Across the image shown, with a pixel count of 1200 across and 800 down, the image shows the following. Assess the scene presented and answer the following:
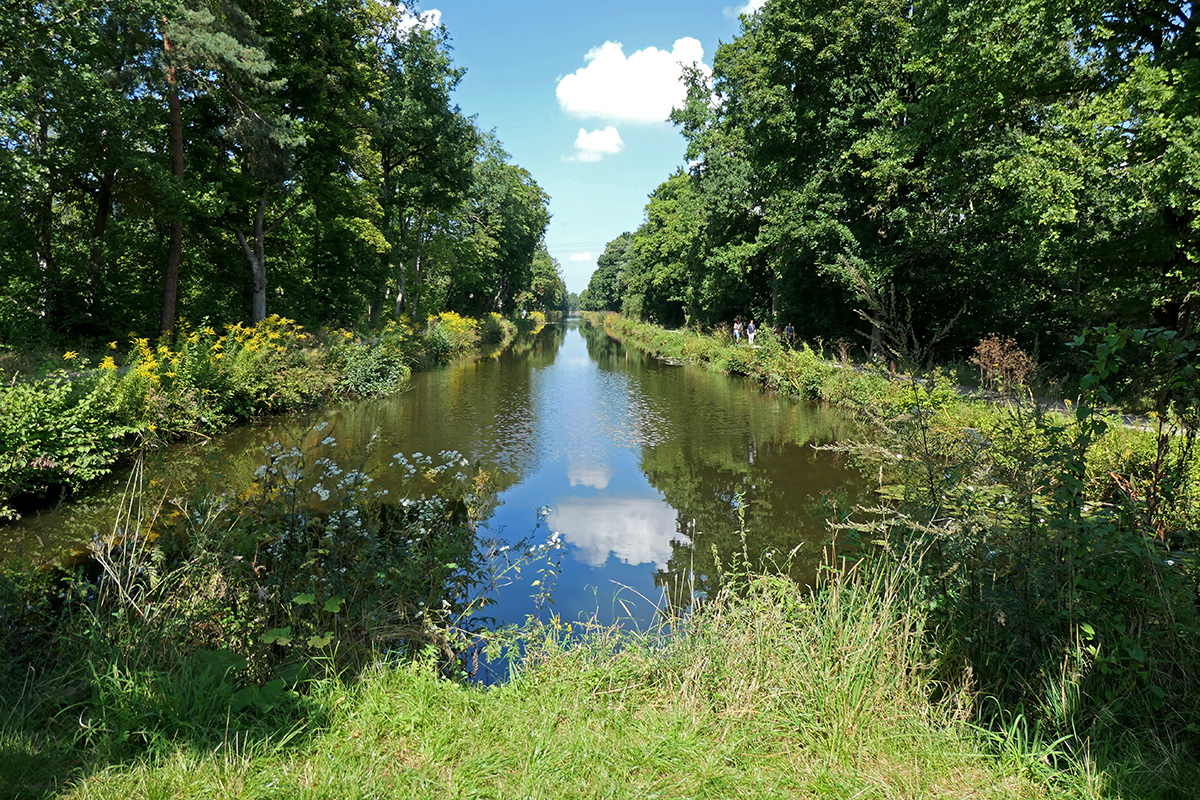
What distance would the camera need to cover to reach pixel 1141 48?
38.9ft

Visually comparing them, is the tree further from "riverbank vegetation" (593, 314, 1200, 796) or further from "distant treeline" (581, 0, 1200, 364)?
"riverbank vegetation" (593, 314, 1200, 796)

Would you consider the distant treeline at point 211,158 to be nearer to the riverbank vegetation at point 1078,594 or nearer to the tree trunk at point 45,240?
the tree trunk at point 45,240

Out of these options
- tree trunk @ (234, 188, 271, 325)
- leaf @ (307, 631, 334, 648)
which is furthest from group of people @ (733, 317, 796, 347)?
leaf @ (307, 631, 334, 648)

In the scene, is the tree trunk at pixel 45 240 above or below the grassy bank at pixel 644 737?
above

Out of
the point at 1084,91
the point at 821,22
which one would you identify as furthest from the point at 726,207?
the point at 1084,91

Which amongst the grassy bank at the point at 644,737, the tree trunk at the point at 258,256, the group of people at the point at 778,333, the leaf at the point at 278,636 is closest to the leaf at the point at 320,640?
the leaf at the point at 278,636

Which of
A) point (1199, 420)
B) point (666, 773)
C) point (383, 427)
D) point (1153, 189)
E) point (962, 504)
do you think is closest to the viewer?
point (666, 773)

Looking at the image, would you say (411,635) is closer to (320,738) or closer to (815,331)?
(320,738)

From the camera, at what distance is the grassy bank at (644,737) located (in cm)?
263

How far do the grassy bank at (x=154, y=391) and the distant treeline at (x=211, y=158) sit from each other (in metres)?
2.62

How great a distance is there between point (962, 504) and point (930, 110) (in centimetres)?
1459

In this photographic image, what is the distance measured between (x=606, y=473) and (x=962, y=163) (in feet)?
44.3

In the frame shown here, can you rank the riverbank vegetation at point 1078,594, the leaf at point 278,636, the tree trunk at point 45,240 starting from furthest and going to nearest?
the tree trunk at point 45,240 < the leaf at point 278,636 < the riverbank vegetation at point 1078,594

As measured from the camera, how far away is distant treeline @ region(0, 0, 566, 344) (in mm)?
12586
